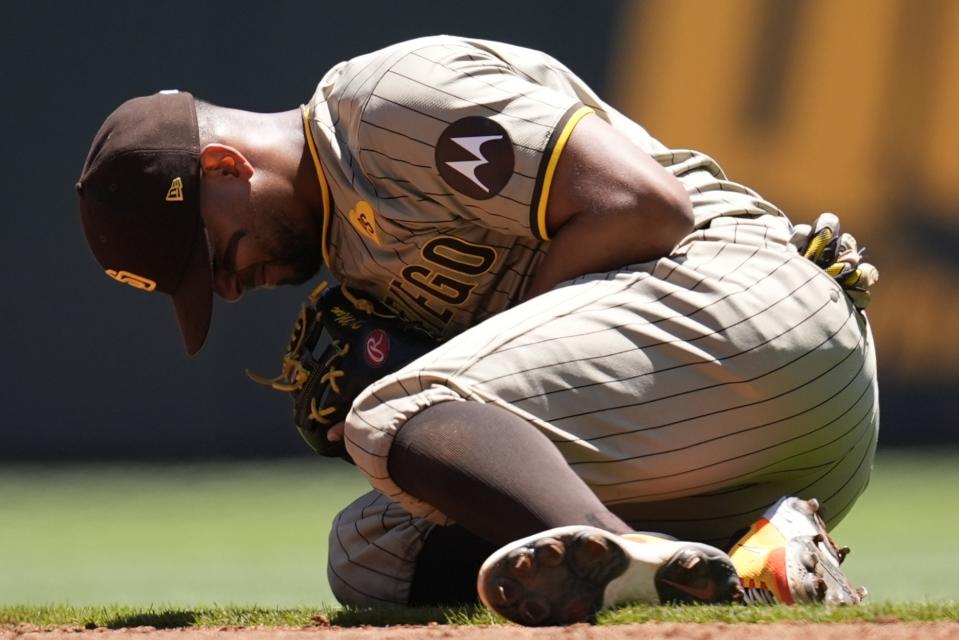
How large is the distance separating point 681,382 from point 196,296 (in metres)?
0.95

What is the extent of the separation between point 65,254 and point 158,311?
464 millimetres

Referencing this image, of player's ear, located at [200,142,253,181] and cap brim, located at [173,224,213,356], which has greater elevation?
player's ear, located at [200,142,253,181]

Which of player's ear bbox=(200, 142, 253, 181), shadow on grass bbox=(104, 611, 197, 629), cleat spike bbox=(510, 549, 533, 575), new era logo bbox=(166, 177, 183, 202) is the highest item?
player's ear bbox=(200, 142, 253, 181)

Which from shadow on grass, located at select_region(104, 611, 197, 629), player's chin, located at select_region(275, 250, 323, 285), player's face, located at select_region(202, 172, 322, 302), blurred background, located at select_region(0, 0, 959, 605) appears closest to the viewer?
shadow on grass, located at select_region(104, 611, 197, 629)

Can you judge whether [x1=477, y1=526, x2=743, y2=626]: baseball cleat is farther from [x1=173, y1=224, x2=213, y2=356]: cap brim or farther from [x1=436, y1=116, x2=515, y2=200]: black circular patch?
[x1=173, y1=224, x2=213, y2=356]: cap brim

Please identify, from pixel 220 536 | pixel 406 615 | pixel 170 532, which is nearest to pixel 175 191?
pixel 406 615

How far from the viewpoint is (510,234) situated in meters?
2.21

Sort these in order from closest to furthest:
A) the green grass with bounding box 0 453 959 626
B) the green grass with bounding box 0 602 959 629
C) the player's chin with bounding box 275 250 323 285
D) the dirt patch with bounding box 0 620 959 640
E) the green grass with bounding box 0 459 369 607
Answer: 1. the dirt patch with bounding box 0 620 959 640
2. the green grass with bounding box 0 602 959 629
3. the player's chin with bounding box 275 250 323 285
4. the green grass with bounding box 0 453 959 626
5. the green grass with bounding box 0 459 369 607

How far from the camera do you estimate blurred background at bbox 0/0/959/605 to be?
5633 mm

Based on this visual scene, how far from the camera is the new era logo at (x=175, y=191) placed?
2.36 meters

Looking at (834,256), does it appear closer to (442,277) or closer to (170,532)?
(442,277)

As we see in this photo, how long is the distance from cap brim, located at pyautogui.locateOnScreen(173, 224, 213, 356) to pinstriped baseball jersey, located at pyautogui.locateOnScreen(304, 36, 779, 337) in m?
0.22

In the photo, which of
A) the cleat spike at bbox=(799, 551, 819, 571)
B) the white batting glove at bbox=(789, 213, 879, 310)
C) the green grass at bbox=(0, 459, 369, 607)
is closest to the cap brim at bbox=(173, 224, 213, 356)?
the green grass at bbox=(0, 459, 369, 607)

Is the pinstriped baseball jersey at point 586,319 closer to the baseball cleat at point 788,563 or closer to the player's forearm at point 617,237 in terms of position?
the player's forearm at point 617,237
